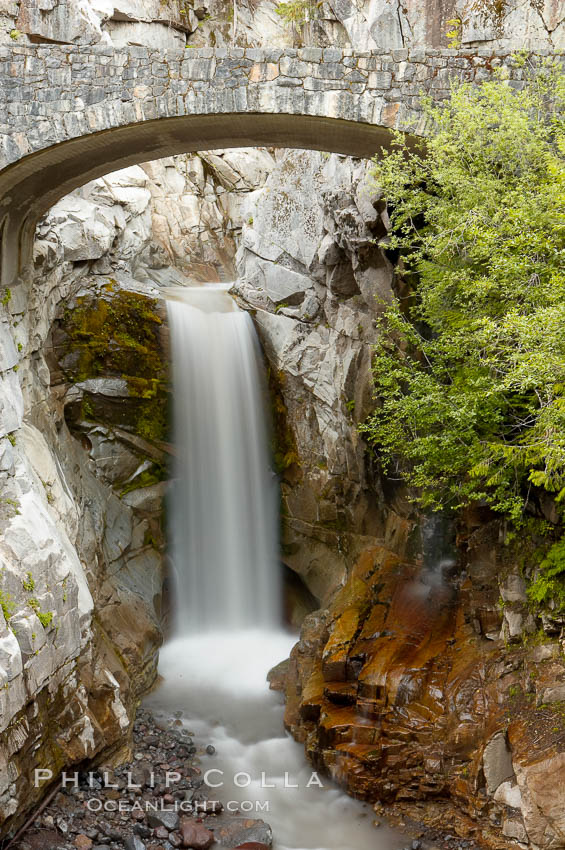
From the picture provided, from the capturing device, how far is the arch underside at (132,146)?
34.3ft

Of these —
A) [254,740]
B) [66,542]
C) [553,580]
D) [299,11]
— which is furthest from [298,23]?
[254,740]

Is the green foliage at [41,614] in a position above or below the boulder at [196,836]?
above

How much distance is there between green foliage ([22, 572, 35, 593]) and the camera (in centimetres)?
941

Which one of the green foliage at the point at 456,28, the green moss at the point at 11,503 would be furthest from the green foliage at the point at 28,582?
the green foliage at the point at 456,28

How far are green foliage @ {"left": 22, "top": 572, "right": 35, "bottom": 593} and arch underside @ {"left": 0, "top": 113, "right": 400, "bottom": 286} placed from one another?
5.41 metres

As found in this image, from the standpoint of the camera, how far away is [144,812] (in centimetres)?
982

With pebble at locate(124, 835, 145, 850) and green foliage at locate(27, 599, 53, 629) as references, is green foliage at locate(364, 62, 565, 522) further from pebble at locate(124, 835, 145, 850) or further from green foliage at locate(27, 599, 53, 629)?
pebble at locate(124, 835, 145, 850)

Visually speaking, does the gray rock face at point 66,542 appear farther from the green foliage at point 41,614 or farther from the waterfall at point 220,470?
the waterfall at point 220,470

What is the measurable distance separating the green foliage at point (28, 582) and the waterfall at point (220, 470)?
22.2 ft

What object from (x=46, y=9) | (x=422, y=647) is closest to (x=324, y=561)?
(x=422, y=647)

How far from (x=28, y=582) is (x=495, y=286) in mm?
7466

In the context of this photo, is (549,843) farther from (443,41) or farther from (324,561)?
(443,41)

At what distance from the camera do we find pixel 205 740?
39.3 feet

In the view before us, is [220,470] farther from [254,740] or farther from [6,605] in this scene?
[6,605]
